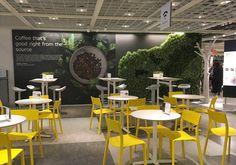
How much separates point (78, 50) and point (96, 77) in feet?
4.23

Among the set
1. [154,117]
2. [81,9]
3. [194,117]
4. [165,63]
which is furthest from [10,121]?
[165,63]

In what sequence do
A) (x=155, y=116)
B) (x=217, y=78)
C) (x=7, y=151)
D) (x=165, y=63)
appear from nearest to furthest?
(x=7, y=151)
(x=155, y=116)
(x=165, y=63)
(x=217, y=78)

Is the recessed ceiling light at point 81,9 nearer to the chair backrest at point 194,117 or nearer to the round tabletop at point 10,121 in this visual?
the round tabletop at point 10,121

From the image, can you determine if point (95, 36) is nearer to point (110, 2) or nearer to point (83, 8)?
point (83, 8)

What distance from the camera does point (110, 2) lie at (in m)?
5.32

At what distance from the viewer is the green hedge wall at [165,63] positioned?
9.81 metres

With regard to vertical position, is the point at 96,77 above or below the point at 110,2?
below

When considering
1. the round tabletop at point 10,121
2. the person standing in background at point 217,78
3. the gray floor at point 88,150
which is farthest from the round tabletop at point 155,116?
the person standing in background at point 217,78

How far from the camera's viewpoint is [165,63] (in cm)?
998

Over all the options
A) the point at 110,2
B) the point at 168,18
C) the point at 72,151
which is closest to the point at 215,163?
the point at 72,151

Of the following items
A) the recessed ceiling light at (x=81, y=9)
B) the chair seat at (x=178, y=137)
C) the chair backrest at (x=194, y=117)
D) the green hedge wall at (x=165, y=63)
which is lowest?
the chair seat at (x=178, y=137)

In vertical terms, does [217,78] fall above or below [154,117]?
above

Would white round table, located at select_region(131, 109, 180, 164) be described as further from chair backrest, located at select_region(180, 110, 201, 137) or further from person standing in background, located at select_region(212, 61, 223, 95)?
person standing in background, located at select_region(212, 61, 223, 95)

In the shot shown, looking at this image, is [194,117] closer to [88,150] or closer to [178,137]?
[178,137]
